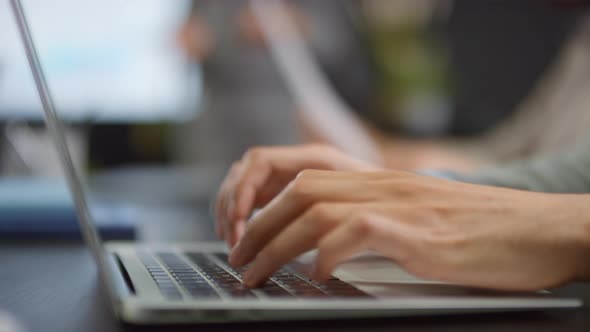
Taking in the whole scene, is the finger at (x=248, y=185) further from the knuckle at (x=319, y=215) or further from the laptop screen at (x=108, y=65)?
the laptop screen at (x=108, y=65)

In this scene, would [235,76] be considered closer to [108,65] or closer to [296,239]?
[108,65]

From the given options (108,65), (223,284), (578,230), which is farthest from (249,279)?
(108,65)

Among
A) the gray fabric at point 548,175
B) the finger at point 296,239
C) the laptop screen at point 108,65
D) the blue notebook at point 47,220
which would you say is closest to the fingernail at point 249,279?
the finger at point 296,239

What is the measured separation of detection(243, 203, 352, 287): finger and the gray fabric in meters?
0.32

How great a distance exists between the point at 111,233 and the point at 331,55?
2.30 metres

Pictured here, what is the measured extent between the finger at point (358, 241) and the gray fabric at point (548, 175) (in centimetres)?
31

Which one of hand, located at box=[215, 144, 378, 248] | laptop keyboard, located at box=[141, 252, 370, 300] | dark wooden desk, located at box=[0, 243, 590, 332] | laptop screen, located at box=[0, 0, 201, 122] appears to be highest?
laptop screen, located at box=[0, 0, 201, 122]

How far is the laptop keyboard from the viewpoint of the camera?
379mm

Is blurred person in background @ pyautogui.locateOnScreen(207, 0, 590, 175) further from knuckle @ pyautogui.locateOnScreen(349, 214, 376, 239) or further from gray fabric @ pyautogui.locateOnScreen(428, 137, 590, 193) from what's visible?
knuckle @ pyautogui.locateOnScreen(349, 214, 376, 239)

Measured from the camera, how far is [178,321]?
0.34 meters

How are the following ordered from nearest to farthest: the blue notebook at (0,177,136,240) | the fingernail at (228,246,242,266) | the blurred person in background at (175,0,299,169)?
1. the fingernail at (228,246,242,266)
2. the blue notebook at (0,177,136,240)
3. the blurred person in background at (175,0,299,169)

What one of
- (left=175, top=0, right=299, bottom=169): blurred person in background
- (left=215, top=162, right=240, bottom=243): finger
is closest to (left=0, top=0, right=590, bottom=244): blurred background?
(left=175, top=0, right=299, bottom=169): blurred person in background

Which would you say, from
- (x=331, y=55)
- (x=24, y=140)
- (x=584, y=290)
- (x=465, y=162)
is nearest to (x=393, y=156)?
(x=465, y=162)

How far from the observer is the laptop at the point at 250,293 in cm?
34
